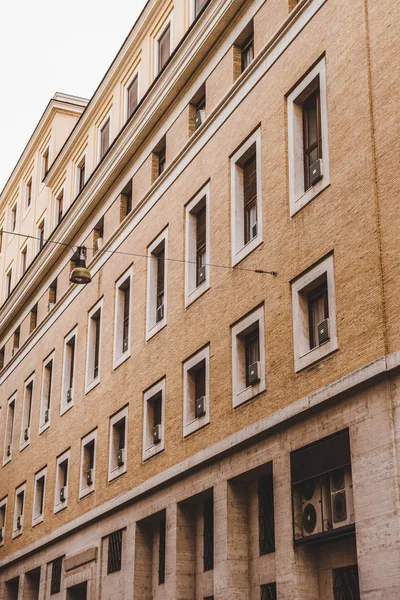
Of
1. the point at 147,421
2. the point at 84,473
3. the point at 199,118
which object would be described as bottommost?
the point at 84,473

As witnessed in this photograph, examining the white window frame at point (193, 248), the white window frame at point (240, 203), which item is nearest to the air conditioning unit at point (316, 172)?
the white window frame at point (240, 203)

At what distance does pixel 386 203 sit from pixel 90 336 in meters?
16.3

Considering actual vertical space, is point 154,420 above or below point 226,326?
below

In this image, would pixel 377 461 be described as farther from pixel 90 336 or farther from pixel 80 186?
pixel 80 186

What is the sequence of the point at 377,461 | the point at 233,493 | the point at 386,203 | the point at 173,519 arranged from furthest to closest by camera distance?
the point at 173,519
the point at 233,493
the point at 386,203
the point at 377,461

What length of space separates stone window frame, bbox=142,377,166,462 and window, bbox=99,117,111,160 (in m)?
10.5

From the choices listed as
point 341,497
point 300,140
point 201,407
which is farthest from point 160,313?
point 341,497

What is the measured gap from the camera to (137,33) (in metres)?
31.7

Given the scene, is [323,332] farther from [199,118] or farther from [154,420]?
[199,118]

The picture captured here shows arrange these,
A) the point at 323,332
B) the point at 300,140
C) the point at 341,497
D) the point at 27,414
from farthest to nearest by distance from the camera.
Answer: the point at 27,414 → the point at 300,140 → the point at 323,332 → the point at 341,497

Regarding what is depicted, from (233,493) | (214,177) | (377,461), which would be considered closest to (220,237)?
(214,177)

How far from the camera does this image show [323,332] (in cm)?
1916

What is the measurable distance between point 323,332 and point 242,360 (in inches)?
141

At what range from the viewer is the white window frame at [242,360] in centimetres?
2122
